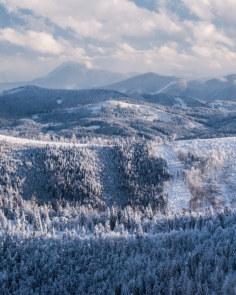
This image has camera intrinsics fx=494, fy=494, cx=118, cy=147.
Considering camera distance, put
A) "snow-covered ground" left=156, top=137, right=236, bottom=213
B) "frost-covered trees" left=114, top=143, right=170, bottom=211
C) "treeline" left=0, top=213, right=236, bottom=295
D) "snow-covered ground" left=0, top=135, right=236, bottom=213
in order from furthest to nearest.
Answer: "frost-covered trees" left=114, top=143, right=170, bottom=211 → "snow-covered ground" left=156, top=137, right=236, bottom=213 → "snow-covered ground" left=0, top=135, right=236, bottom=213 → "treeline" left=0, top=213, right=236, bottom=295

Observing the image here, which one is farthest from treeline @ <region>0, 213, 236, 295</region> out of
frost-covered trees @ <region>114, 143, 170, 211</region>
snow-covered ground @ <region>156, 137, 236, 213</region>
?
frost-covered trees @ <region>114, 143, 170, 211</region>

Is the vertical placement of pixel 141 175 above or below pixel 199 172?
below

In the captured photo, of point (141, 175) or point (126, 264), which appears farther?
point (141, 175)

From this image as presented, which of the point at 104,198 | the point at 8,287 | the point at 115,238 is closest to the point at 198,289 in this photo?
the point at 8,287

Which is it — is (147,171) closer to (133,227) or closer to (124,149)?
(124,149)

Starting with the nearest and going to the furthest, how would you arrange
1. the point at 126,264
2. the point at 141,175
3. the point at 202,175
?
the point at 126,264, the point at 141,175, the point at 202,175

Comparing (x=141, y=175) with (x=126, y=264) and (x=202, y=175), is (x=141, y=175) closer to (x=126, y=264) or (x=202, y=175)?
(x=202, y=175)

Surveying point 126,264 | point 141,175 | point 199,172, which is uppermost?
point 126,264

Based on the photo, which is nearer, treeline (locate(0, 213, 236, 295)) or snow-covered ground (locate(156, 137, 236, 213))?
treeline (locate(0, 213, 236, 295))

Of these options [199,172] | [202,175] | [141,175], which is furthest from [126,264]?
[199,172]

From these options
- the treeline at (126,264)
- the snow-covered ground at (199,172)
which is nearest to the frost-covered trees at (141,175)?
the snow-covered ground at (199,172)

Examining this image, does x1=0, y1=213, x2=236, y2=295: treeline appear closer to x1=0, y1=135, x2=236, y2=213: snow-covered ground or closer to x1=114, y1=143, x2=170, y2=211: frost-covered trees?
x1=0, y1=135, x2=236, y2=213: snow-covered ground
